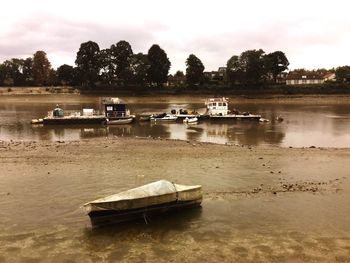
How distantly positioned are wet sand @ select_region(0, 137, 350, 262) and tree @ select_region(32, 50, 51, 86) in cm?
11587

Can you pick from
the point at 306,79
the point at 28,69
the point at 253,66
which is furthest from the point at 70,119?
the point at 306,79

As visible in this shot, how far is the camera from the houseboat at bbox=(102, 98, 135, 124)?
58.7 meters

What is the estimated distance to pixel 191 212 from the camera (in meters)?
18.1

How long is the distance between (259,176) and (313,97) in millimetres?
93461

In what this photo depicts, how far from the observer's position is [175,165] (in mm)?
27281

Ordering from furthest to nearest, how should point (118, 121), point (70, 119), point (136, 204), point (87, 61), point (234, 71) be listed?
point (87, 61)
point (234, 71)
point (70, 119)
point (118, 121)
point (136, 204)

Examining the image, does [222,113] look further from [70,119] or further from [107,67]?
[107,67]

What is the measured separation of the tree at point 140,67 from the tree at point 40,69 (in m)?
37.9

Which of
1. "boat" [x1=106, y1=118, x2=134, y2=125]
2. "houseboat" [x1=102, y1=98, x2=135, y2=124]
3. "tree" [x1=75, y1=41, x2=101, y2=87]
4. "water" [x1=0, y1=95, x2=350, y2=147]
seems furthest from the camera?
"tree" [x1=75, y1=41, x2=101, y2=87]

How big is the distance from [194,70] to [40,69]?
57.8 m

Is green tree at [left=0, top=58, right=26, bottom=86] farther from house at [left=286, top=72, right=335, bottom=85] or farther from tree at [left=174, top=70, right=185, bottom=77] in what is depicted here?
house at [left=286, top=72, right=335, bottom=85]

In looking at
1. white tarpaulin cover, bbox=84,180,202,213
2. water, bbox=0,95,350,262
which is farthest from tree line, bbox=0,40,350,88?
white tarpaulin cover, bbox=84,180,202,213

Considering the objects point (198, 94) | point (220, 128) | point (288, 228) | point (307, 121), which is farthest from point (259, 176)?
point (198, 94)

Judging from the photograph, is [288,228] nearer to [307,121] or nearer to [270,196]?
[270,196]
